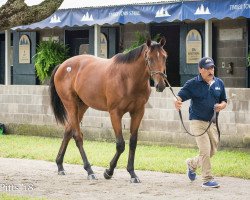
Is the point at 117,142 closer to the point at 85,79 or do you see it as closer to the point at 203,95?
the point at 85,79

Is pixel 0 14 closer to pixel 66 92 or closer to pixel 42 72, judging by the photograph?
pixel 66 92

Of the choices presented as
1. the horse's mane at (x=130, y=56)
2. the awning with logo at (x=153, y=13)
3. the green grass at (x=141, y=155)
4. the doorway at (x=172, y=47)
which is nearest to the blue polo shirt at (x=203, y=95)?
the horse's mane at (x=130, y=56)

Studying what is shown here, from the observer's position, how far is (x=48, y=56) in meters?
23.4

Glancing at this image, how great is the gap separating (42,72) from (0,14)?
38.5 feet

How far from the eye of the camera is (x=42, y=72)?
23.3 meters

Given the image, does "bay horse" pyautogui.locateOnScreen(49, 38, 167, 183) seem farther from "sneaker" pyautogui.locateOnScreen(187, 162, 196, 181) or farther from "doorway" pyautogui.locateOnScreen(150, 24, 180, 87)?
"doorway" pyautogui.locateOnScreen(150, 24, 180, 87)

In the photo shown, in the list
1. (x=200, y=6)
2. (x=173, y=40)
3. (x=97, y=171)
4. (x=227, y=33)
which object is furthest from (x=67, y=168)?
(x=173, y=40)

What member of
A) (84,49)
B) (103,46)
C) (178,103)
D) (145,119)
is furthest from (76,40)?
(178,103)

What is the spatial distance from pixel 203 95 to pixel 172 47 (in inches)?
458

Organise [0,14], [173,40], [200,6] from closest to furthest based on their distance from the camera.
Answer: [0,14] < [200,6] < [173,40]

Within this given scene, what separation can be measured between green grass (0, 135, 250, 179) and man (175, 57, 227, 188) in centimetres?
152

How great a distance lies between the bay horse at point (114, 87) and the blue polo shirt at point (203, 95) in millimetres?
416

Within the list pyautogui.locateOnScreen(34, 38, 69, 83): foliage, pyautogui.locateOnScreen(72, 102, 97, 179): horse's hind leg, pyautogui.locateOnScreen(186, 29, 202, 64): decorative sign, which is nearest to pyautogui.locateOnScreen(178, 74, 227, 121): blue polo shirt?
pyautogui.locateOnScreen(72, 102, 97, 179): horse's hind leg

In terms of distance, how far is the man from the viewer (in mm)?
11719
